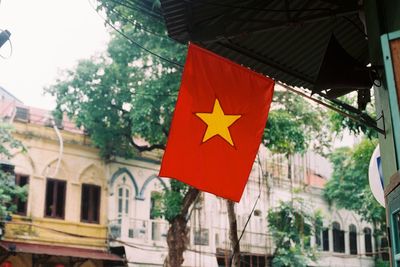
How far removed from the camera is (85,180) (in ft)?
70.2

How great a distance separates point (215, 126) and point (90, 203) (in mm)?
16945

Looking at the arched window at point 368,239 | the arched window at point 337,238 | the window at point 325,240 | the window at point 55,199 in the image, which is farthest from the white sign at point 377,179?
the arched window at point 368,239

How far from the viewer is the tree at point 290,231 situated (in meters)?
22.8

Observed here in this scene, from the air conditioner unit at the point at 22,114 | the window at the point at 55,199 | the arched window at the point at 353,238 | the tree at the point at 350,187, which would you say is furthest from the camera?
the arched window at the point at 353,238

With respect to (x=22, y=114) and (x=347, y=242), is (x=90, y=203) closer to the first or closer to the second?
(x=22, y=114)

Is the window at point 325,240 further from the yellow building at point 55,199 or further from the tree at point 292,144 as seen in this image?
the yellow building at point 55,199

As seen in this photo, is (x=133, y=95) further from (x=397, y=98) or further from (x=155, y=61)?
(x=397, y=98)

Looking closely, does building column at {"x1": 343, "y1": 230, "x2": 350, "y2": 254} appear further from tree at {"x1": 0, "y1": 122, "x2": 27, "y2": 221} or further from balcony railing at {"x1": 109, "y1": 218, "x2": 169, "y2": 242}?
tree at {"x1": 0, "y1": 122, "x2": 27, "y2": 221}

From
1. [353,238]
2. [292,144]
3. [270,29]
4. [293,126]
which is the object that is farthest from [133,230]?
[270,29]

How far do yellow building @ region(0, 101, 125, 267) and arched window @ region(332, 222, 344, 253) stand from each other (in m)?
14.1

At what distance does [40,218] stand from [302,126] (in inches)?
369

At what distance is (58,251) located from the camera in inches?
757

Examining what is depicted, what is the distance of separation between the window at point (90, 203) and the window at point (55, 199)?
0.86 metres

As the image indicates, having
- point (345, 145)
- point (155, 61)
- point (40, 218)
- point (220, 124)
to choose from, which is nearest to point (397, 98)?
point (220, 124)
